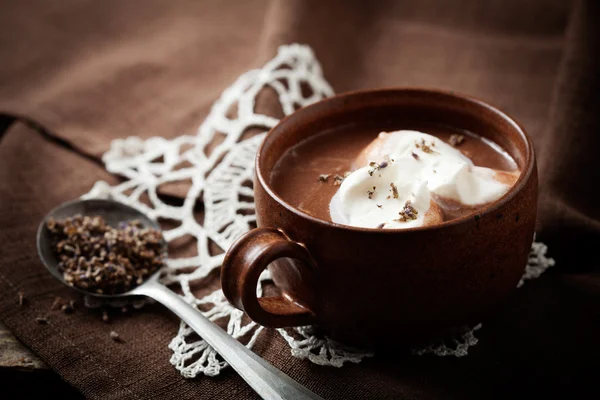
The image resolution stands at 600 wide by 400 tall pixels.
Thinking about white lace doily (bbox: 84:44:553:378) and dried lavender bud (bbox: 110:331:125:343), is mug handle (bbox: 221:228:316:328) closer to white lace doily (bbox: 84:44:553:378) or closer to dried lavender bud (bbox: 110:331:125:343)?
white lace doily (bbox: 84:44:553:378)

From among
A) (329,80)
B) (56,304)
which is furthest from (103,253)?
(329,80)

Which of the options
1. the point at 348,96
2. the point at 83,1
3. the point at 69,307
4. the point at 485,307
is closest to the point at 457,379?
the point at 485,307

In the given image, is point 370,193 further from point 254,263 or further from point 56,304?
point 56,304

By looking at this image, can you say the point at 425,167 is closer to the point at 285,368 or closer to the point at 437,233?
the point at 437,233

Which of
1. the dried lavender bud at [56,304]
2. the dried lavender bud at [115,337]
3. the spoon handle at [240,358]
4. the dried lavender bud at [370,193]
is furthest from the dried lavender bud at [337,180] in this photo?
the dried lavender bud at [56,304]

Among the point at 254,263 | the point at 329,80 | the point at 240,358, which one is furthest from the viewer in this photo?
the point at 329,80
